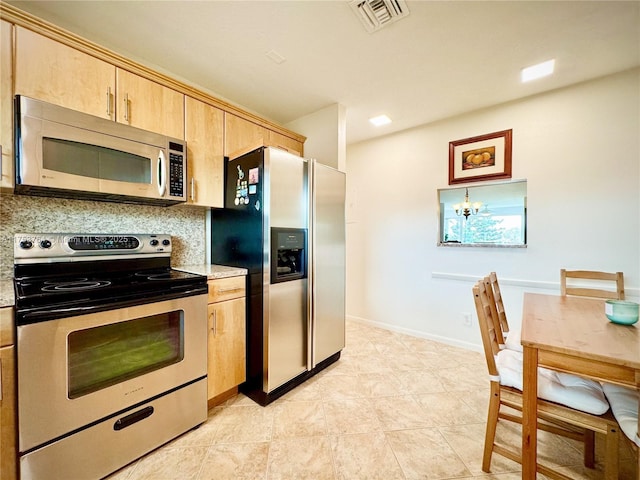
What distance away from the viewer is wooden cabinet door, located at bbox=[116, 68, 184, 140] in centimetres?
164

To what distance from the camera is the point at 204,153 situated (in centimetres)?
204

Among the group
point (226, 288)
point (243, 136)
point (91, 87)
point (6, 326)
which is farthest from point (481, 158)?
point (6, 326)

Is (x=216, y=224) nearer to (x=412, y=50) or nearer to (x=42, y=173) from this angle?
(x=42, y=173)

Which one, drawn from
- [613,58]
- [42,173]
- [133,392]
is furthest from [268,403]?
[613,58]

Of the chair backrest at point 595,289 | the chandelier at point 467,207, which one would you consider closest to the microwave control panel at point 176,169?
the chandelier at point 467,207

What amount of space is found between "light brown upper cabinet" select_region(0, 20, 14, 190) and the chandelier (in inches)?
141

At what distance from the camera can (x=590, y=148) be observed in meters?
2.28

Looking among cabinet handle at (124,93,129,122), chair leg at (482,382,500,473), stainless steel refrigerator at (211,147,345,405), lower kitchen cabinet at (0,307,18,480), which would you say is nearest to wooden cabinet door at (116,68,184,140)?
cabinet handle at (124,93,129,122)

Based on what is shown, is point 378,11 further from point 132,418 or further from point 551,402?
point 132,418

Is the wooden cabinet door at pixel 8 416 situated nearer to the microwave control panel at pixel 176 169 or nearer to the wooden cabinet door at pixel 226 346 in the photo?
the wooden cabinet door at pixel 226 346

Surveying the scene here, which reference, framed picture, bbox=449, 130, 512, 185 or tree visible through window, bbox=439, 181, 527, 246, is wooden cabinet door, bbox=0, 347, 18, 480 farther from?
framed picture, bbox=449, 130, 512, 185

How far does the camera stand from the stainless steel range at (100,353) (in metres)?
1.12

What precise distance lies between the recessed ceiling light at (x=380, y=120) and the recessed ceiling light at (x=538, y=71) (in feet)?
Answer: 4.05

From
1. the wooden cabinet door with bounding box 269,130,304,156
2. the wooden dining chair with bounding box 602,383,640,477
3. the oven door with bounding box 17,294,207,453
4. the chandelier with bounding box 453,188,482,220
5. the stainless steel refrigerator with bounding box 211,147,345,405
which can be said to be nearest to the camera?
the wooden dining chair with bounding box 602,383,640,477
